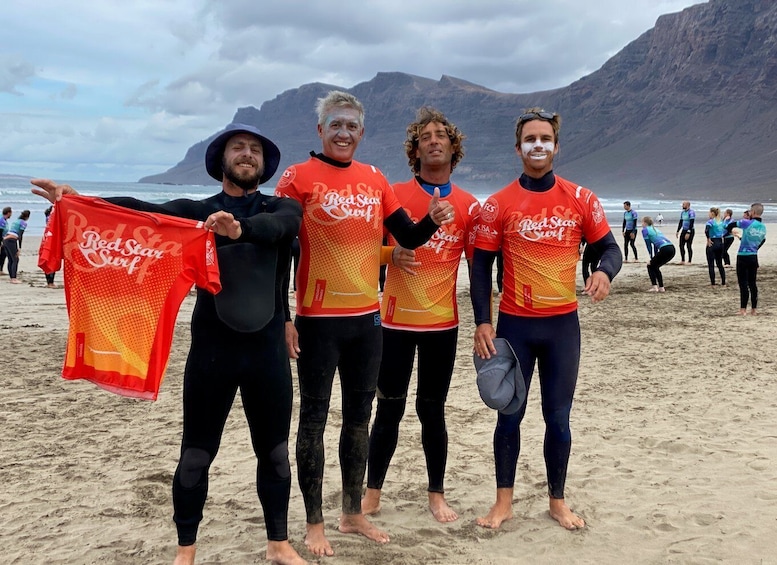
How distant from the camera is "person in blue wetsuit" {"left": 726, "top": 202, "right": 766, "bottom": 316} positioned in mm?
11180

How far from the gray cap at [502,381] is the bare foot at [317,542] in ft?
3.85

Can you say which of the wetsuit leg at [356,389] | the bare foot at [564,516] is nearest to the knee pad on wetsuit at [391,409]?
the wetsuit leg at [356,389]

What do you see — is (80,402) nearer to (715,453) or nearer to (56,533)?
(56,533)

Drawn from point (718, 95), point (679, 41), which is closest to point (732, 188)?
point (718, 95)

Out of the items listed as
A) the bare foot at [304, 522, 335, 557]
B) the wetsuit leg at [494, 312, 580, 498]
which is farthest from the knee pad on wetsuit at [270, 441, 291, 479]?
the wetsuit leg at [494, 312, 580, 498]

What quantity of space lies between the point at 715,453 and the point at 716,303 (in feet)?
28.4

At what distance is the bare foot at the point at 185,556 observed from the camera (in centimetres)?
320

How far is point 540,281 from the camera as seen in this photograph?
12.7 feet

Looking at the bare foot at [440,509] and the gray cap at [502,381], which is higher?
the gray cap at [502,381]

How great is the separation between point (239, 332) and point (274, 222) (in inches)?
21.7

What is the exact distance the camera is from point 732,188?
123 m

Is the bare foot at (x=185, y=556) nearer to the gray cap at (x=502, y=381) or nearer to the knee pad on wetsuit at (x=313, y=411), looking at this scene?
the knee pad on wetsuit at (x=313, y=411)

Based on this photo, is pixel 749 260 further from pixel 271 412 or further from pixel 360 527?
pixel 271 412

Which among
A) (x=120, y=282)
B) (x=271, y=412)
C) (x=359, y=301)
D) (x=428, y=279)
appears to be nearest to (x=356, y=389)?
(x=359, y=301)
